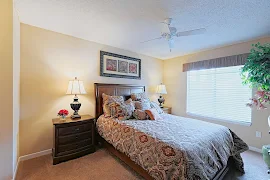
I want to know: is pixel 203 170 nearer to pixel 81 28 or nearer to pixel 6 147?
pixel 6 147

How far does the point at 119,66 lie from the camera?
3648 millimetres

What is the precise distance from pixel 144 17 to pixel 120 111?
180 cm

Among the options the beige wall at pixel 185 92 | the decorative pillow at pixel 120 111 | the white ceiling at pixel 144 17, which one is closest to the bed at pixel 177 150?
the decorative pillow at pixel 120 111

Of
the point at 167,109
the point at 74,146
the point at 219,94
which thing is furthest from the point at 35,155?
the point at 219,94

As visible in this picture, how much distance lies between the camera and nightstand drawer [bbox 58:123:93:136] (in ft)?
7.64

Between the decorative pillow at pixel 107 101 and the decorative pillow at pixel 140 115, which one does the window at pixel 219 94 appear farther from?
the decorative pillow at pixel 107 101

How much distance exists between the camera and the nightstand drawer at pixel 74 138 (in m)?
2.33

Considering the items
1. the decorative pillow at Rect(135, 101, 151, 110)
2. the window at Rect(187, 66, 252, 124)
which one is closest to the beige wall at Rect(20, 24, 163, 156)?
the decorative pillow at Rect(135, 101, 151, 110)

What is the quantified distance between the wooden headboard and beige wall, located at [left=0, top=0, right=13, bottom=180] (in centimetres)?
161

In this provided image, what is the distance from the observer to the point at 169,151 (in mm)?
1479

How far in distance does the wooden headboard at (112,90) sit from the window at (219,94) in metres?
1.68

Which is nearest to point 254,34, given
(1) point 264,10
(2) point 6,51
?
(1) point 264,10

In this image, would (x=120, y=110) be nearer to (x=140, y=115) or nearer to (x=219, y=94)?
(x=140, y=115)

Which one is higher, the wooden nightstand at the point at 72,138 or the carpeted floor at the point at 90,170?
the wooden nightstand at the point at 72,138
